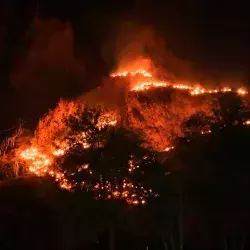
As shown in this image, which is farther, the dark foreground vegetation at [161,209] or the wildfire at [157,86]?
the wildfire at [157,86]

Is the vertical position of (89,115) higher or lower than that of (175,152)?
higher

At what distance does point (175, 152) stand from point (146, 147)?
0.74 metres

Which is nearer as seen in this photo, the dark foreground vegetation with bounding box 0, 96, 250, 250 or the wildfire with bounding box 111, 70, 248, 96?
the dark foreground vegetation with bounding box 0, 96, 250, 250

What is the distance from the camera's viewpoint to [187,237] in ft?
36.6

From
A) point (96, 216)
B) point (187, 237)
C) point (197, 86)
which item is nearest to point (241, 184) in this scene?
point (187, 237)

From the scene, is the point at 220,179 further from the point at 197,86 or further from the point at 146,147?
the point at 197,86

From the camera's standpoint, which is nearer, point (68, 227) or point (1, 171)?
point (68, 227)

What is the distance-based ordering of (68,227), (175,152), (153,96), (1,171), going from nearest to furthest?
(68,227) → (175,152) → (1,171) → (153,96)

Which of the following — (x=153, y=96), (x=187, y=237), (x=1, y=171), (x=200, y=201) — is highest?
(x=153, y=96)

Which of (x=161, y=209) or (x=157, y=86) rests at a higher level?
(x=157, y=86)

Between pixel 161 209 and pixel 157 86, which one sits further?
pixel 157 86

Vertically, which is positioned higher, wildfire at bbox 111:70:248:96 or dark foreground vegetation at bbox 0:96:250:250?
wildfire at bbox 111:70:248:96

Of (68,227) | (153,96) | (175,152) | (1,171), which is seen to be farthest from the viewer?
(153,96)

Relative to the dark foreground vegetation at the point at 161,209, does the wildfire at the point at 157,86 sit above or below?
above
